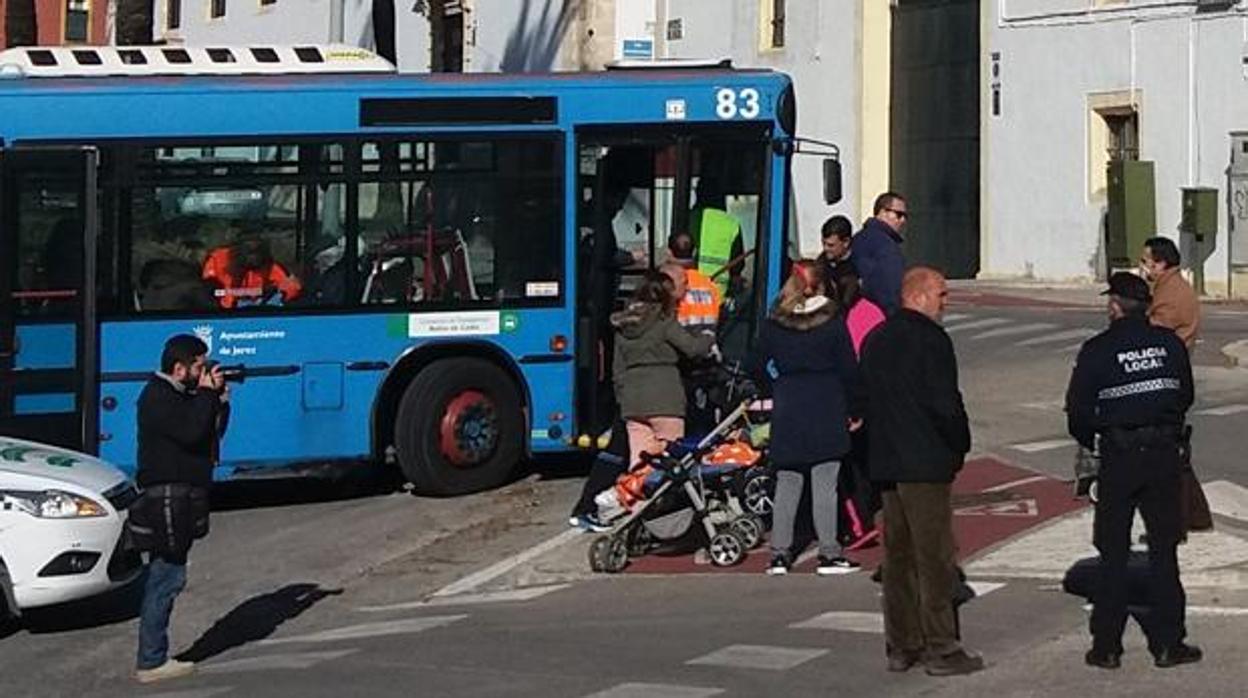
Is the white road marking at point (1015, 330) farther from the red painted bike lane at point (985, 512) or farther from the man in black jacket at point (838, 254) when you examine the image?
the man in black jacket at point (838, 254)

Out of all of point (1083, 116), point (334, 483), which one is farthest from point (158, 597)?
point (1083, 116)

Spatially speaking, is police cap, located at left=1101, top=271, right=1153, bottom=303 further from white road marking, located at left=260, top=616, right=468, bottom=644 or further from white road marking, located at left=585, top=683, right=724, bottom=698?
white road marking, located at left=260, top=616, right=468, bottom=644

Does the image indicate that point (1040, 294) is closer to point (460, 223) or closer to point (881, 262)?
point (460, 223)

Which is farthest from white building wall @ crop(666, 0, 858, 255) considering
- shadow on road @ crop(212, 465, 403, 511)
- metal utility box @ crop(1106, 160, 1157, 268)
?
shadow on road @ crop(212, 465, 403, 511)

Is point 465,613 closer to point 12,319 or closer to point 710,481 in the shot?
point 710,481

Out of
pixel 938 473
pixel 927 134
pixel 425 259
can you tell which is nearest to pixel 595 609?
pixel 938 473

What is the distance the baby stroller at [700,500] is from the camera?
A: 13531 millimetres

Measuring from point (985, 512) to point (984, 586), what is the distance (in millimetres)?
2230

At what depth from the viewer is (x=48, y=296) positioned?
609 inches

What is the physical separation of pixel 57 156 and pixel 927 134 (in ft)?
90.7

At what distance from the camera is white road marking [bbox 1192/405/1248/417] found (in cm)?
1998

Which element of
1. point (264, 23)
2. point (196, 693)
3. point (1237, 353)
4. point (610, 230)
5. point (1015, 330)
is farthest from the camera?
point (264, 23)

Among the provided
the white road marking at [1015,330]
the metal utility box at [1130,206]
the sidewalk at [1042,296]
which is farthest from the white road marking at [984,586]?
the metal utility box at [1130,206]

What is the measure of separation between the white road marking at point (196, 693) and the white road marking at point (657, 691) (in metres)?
1.78
